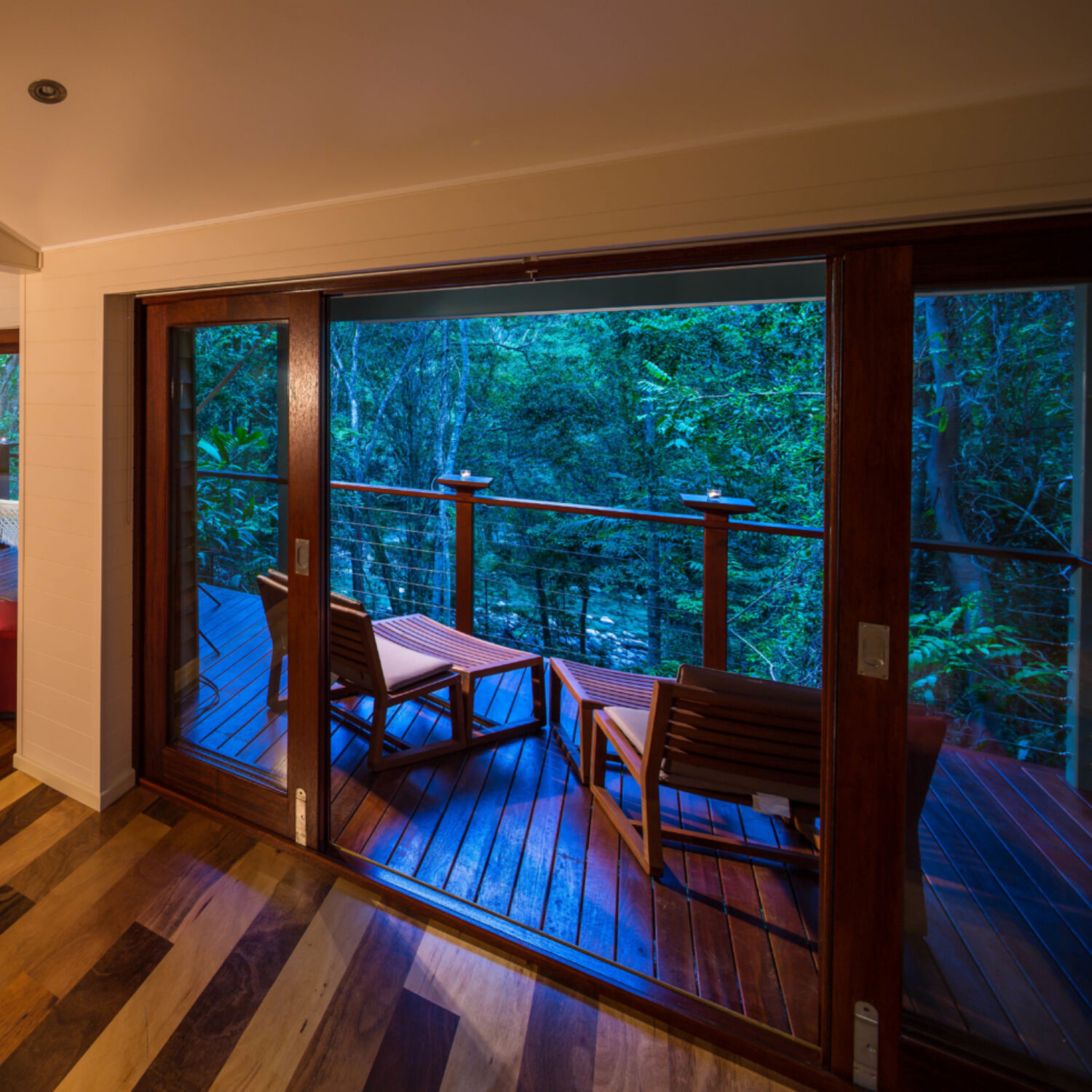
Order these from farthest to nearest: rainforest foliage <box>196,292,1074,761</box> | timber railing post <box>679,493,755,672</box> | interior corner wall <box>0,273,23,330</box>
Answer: rainforest foliage <box>196,292,1074,761</box> < interior corner wall <box>0,273,23,330</box> < timber railing post <box>679,493,755,672</box>

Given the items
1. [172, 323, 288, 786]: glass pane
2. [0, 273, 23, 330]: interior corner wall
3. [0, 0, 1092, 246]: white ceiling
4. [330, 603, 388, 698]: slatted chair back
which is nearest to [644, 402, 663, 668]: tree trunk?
[330, 603, 388, 698]: slatted chair back

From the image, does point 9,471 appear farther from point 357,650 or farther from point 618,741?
point 618,741

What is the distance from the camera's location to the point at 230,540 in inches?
86.1

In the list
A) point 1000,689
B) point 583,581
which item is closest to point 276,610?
point 1000,689

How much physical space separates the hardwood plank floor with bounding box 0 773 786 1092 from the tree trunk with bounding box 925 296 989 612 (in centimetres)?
120

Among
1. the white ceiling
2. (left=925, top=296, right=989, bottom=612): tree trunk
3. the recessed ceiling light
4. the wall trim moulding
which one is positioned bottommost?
the wall trim moulding

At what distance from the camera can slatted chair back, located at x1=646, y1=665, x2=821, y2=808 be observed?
174 cm

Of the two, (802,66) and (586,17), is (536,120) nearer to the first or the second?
(586,17)

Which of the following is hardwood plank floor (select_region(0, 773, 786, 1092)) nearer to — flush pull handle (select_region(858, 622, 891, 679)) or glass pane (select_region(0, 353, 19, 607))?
flush pull handle (select_region(858, 622, 891, 679))

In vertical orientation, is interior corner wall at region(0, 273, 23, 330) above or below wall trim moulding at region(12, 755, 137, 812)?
above

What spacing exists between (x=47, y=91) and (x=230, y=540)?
128 cm

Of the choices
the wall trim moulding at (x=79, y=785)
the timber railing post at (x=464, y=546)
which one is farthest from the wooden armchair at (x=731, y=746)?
the wall trim moulding at (x=79, y=785)

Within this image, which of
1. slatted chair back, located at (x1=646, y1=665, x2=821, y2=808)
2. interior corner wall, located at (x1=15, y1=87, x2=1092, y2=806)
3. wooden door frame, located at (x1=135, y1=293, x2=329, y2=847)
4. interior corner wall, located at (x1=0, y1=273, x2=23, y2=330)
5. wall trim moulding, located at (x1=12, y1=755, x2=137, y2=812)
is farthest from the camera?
interior corner wall, located at (x1=0, y1=273, x2=23, y2=330)

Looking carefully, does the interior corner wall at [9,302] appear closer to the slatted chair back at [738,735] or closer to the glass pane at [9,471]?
the glass pane at [9,471]
